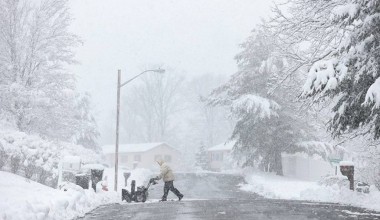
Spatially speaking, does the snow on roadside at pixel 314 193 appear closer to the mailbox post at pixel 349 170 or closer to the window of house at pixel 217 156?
the mailbox post at pixel 349 170

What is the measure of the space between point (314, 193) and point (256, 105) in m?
15.0

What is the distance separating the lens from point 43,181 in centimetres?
2173

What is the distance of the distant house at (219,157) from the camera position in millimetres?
65769

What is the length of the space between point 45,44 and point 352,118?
21.9m

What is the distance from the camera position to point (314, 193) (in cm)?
2031

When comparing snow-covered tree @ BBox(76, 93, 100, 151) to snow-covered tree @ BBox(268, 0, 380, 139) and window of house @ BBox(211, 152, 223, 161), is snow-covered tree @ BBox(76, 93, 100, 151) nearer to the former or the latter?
window of house @ BBox(211, 152, 223, 161)

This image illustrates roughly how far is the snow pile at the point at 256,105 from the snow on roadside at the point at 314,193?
467cm

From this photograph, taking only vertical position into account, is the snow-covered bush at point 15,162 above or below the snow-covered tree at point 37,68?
below

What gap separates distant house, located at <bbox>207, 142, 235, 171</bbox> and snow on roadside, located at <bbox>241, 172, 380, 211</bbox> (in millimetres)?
29177

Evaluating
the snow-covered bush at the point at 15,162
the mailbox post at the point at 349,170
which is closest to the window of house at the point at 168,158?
the snow-covered bush at the point at 15,162

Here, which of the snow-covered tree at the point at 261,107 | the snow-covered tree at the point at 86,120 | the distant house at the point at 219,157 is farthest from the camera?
the distant house at the point at 219,157

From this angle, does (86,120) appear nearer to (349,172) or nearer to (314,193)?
(314,193)

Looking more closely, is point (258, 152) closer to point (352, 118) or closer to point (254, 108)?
point (254, 108)

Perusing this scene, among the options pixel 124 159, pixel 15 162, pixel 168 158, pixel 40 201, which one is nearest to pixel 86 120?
pixel 168 158
